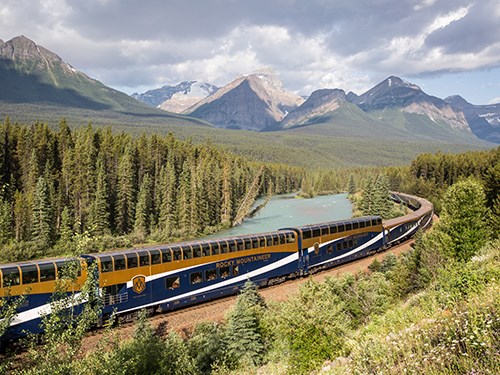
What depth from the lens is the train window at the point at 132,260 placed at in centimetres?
2328

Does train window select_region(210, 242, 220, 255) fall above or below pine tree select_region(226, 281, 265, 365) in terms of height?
above

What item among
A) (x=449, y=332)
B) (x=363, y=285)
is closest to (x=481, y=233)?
(x=363, y=285)

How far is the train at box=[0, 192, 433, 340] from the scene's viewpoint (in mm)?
19609

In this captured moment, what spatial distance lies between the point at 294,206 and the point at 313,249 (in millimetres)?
83940

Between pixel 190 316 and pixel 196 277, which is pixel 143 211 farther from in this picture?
pixel 190 316

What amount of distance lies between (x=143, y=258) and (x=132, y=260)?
74 cm

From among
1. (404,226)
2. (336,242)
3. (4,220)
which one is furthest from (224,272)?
(404,226)

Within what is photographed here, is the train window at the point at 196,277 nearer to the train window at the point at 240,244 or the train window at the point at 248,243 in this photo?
the train window at the point at 240,244

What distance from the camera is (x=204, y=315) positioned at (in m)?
26.0

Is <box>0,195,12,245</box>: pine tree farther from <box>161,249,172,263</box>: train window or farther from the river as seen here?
the river

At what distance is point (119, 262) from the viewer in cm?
2286

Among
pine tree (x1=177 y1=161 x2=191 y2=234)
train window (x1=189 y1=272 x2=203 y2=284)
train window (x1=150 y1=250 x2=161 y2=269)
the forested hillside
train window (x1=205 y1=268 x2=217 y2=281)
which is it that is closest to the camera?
train window (x1=150 y1=250 x2=161 y2=269)

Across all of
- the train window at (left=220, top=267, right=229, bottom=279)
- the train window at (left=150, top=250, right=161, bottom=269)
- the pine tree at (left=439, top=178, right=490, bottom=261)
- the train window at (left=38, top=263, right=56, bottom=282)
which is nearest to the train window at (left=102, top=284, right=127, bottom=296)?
the train window at (left=150, top=250, right=161, bottom=269)

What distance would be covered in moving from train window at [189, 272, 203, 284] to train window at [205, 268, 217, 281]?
1.71 ft
